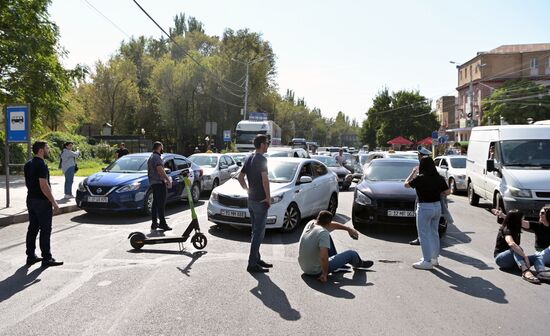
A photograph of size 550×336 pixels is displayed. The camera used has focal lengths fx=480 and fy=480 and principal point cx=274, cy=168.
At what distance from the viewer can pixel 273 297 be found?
5391 millimetres

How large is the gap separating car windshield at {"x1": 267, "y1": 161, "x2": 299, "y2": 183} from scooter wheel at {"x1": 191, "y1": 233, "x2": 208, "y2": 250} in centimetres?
263

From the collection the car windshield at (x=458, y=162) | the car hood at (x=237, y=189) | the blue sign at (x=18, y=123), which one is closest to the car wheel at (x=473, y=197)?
the car windshield at (x=458, y=162)

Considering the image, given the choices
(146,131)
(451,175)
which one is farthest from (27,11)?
(146,131)

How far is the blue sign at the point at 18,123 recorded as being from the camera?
11836mm

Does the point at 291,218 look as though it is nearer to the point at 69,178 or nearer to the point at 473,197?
the point at 69,178

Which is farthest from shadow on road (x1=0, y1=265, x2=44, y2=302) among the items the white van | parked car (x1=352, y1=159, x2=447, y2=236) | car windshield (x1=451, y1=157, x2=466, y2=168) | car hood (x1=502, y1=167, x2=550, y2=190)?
car windshield (x1=451, y1=157, x2=466, y2=168)

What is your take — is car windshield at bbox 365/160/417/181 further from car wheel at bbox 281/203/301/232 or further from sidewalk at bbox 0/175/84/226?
sidewalk at bbox 0/175/84/226

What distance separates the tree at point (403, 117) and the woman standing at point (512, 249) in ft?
234

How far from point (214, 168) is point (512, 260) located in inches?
473

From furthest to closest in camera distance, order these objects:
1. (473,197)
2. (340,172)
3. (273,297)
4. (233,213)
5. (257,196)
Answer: (340,172)
(473,197)
(233,213)
(257,196)
(273,297)

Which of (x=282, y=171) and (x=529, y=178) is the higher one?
(x=282, y=171)

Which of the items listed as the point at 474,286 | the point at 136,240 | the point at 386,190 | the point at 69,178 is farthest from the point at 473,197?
the point at 69,178

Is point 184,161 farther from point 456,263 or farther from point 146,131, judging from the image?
point 146,131

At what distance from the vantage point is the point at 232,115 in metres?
53.6
